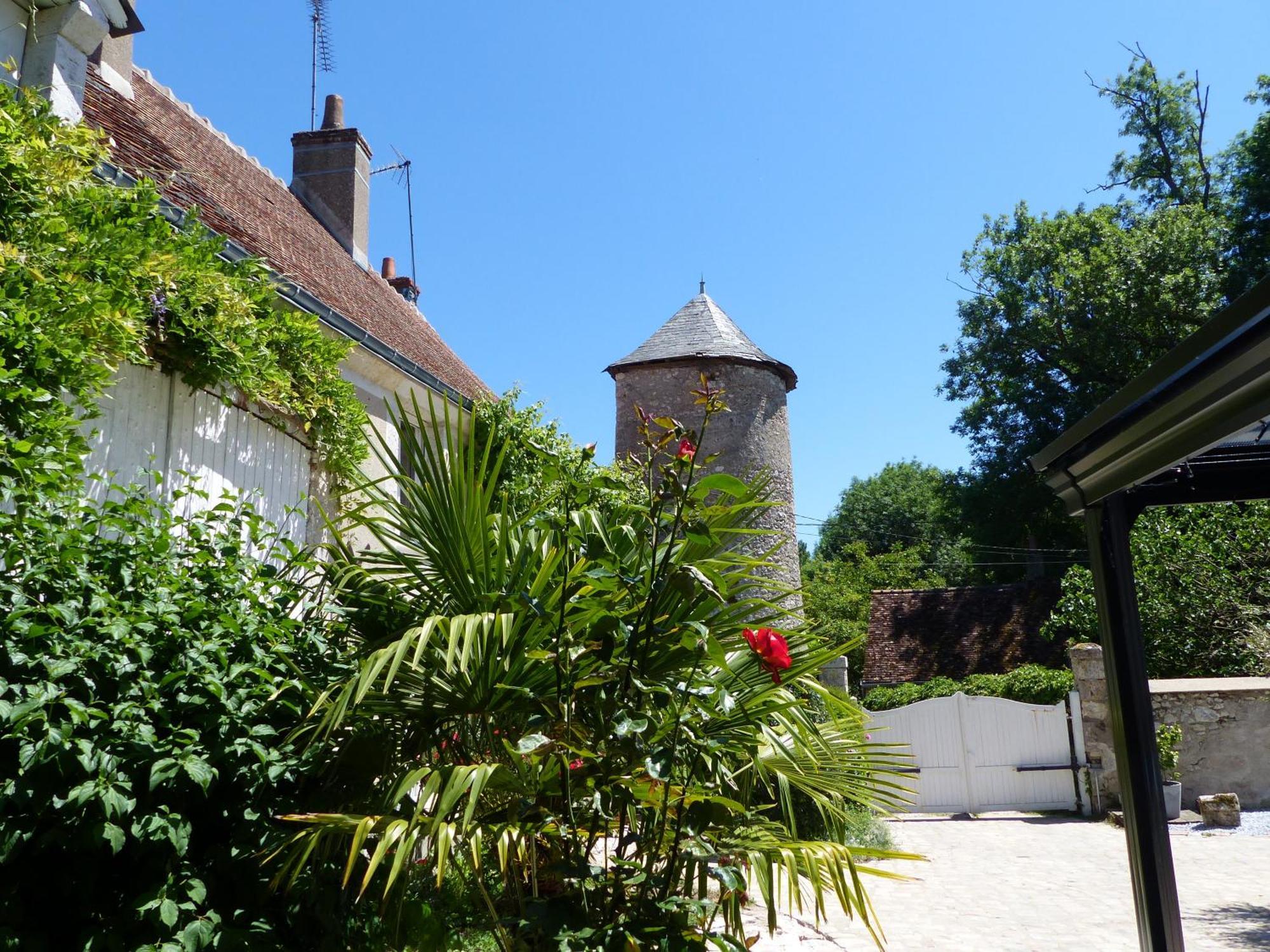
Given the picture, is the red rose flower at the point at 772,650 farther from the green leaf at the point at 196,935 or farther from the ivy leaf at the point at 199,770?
the green leaf at the point at 196,935

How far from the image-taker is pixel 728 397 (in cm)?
1734

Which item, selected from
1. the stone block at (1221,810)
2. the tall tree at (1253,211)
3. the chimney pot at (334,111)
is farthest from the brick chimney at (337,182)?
the tall tree at (1253,211)

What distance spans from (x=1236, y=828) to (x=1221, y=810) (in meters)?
0.22

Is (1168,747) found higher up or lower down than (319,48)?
lower down

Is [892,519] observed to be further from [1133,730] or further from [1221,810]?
[1133,730]

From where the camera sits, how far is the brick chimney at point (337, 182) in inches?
492

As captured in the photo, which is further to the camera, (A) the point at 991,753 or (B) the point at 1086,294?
(B) the point at 1086,294

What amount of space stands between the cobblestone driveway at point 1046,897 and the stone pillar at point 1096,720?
1.39 meters

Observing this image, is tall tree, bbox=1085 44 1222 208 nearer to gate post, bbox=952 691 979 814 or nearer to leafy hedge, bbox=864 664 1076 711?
leafy hedge, bbox=864 664 1076 711

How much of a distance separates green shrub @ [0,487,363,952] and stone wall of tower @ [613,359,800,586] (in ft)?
44.9

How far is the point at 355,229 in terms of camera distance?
12.5m

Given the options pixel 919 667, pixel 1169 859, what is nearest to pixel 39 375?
pixel 1169 859

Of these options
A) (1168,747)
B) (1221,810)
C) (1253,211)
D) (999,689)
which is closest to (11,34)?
(1168,747)

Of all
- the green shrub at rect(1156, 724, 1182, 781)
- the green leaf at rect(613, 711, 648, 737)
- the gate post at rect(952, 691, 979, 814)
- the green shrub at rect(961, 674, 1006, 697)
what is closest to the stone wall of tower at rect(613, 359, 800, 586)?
the green shrub at rect(961, 674, 1006, 697)
